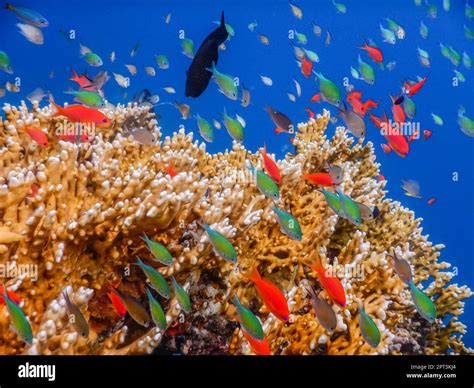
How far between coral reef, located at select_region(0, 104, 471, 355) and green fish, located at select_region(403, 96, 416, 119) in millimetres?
1498

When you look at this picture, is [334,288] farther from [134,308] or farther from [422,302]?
[134,308]

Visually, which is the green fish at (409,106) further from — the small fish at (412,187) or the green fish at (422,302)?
the green fish at (422,302)

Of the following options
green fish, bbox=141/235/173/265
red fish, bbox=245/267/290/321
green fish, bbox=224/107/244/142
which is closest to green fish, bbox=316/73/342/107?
green fish, bbox=224/107/244/142

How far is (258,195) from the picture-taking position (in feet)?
11.3

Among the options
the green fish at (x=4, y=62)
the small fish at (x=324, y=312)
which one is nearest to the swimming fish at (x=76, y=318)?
the small fish at (x=324, y=312)

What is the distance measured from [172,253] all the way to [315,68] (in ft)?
98.6

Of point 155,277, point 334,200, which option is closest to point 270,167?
point 334,200

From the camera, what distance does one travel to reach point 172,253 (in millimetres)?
3016

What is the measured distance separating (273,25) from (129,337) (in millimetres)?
39663

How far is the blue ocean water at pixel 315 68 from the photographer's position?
28.2m

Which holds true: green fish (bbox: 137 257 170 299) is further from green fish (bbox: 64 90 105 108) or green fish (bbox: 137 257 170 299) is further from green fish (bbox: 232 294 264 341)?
green fish (bbox: 64 90 105 108)

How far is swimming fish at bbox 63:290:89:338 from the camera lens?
6.86 ft

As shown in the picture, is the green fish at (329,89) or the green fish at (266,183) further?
the green fish at (329,89)

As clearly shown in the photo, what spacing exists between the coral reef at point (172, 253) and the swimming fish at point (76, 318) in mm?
73
